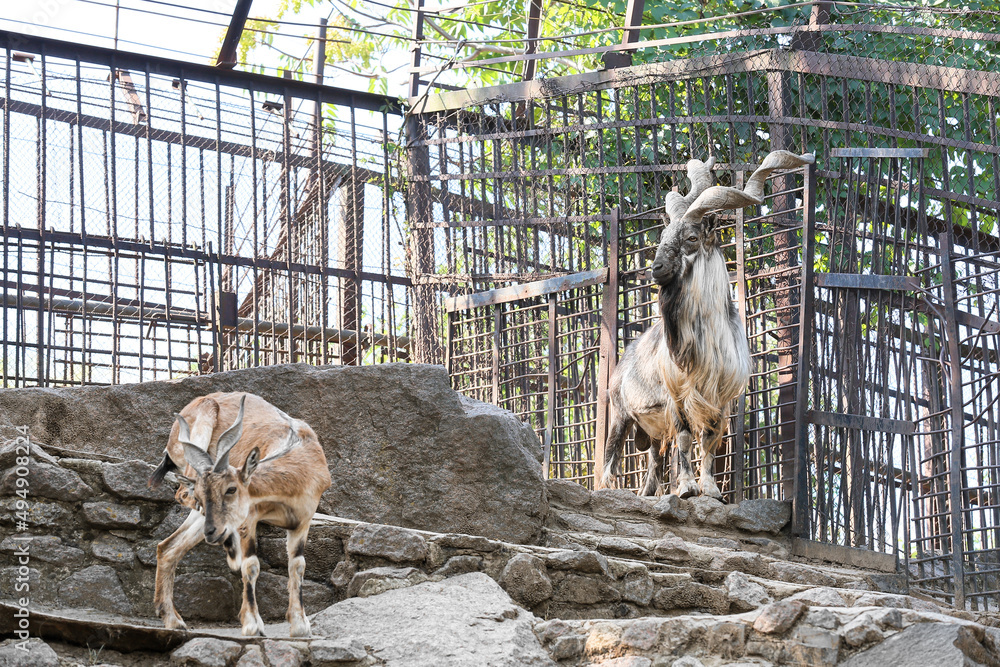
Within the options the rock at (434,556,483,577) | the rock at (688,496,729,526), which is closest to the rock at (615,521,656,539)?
the rock at (688,496,729,526)

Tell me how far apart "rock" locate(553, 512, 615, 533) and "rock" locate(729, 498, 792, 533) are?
1017 millimetres

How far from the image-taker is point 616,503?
25.4 feet

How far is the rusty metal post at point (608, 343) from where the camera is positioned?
918 centimetres

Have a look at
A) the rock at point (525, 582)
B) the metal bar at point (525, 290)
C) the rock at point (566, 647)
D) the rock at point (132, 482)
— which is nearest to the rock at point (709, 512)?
the metal bar at point (525, 290)

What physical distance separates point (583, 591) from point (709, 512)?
2.19 metres

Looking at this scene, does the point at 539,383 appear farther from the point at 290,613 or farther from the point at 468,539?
the point at 290,613

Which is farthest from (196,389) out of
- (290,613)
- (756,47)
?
A: (756,47)

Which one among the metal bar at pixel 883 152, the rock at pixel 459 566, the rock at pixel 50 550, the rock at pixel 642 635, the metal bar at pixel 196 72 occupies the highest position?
the metal bar at pixel 196 72

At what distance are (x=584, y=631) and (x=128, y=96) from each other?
23.3ft

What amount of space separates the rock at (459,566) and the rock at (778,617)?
1.41 m

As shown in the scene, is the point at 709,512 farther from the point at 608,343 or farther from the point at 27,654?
the point at 27,654

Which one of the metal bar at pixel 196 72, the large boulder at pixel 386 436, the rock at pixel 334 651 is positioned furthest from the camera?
the metal bar at pixel 196 72

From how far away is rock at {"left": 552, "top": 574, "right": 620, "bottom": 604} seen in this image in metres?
5.97

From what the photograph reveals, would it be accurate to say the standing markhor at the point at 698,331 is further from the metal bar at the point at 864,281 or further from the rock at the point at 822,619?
the rock at the point at 822,619
